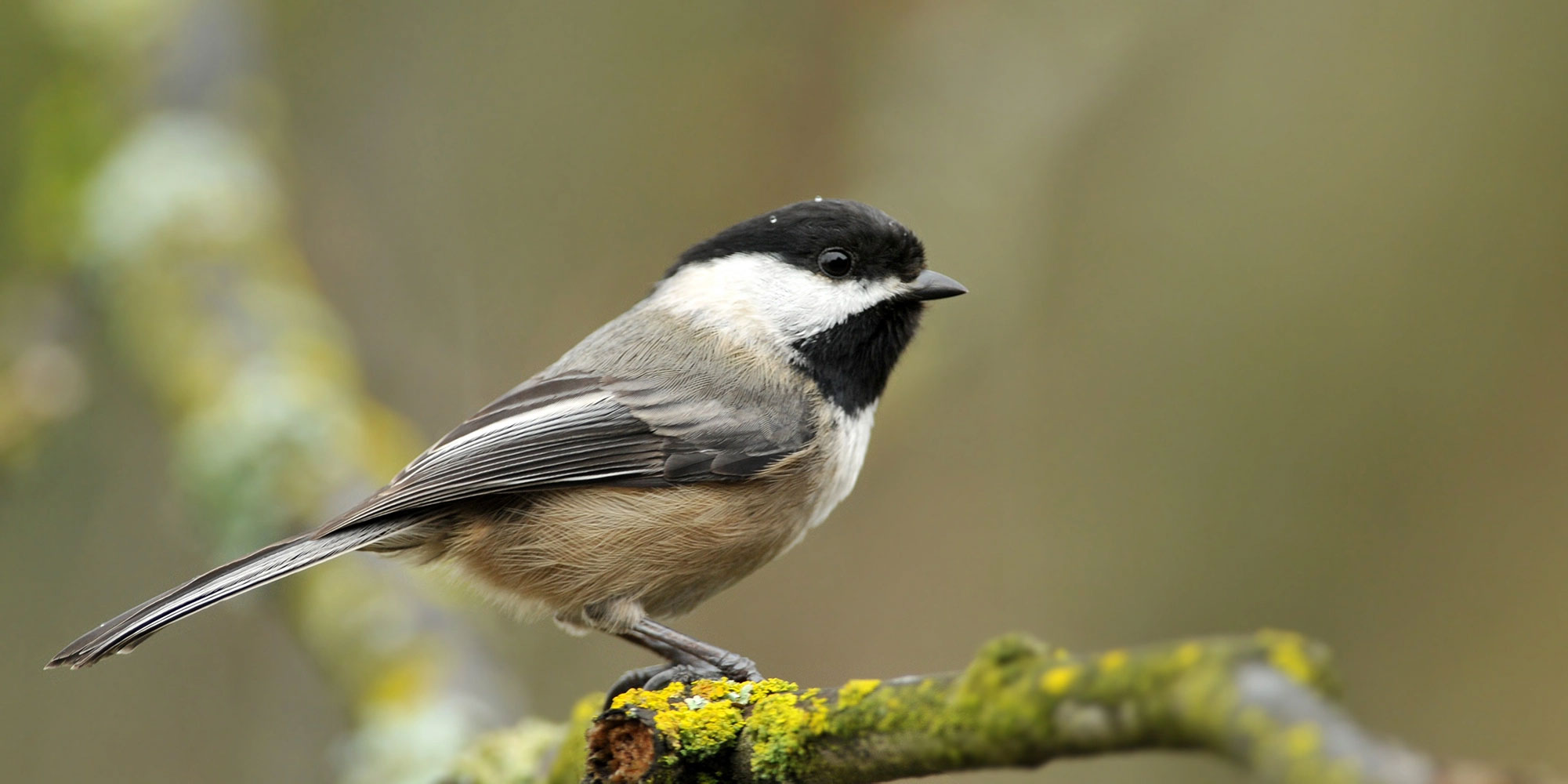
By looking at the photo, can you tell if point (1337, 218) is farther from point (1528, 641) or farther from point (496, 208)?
point (496, 208)

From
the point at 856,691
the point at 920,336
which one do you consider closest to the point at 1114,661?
the point at 856,691

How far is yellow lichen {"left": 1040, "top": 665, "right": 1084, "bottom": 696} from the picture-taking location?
103cm

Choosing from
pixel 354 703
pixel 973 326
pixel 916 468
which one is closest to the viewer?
pixel 354 703

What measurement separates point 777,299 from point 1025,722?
6.16 ft

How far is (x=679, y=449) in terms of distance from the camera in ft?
8.55

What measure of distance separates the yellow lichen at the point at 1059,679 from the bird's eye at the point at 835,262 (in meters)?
1.86

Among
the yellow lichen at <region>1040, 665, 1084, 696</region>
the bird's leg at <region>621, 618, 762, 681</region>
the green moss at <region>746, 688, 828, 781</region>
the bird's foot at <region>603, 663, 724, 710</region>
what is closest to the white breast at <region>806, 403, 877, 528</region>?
the bird's leg at <region>621, 618, 762, 681</region>

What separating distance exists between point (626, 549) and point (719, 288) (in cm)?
71

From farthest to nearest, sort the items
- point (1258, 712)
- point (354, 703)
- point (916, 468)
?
point (916, 468)
point (354, 703)
point (1258, 712)

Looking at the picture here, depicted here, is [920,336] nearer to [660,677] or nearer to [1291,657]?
[660,677]

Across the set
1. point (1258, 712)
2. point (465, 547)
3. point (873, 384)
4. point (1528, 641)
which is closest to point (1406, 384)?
point (1528, 641)

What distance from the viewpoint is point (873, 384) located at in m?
2.85

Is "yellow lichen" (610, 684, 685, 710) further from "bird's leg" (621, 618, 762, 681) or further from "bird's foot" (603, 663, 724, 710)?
"bird's leg" (621, 618, 762, 681)

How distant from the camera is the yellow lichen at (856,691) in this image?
1.29m
